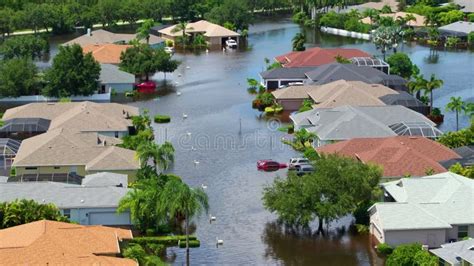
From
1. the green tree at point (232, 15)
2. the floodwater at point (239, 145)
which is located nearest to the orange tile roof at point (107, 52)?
the floodwater at point (239, 145)

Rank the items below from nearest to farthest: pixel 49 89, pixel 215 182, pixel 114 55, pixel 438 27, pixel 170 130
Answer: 1. pixel 215 182
2. pixel 170 130
3. pixel 49 89
4. pixel 114 55
5. pixel 438 27

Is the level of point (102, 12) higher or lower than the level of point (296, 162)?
higher

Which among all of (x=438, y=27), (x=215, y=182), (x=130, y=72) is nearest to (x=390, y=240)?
(x=215, y=182)

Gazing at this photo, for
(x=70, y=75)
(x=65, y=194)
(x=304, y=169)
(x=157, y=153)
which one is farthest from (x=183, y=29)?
(x=65, y=194)

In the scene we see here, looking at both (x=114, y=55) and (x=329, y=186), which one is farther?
(x=114, y=55)

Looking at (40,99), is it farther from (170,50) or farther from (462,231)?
(462,231)

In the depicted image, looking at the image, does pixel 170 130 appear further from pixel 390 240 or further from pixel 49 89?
pixel 390 240
